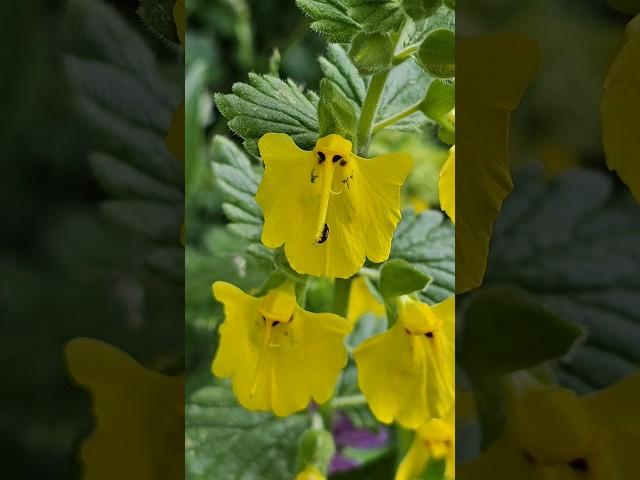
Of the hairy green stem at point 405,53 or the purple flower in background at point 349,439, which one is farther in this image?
the purple flower in background at point 349,439

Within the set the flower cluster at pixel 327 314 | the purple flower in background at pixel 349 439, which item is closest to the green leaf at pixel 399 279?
the flower cluster at pixel 327 314

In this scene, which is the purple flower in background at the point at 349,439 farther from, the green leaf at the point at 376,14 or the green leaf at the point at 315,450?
the green leaf at the point at 376,14

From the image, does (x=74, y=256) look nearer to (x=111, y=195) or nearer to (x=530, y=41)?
(x=111, y=195)

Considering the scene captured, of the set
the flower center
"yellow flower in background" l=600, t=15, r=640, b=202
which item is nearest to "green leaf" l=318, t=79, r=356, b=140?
the flower center

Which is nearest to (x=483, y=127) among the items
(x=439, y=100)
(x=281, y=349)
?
(x=439, y=100)

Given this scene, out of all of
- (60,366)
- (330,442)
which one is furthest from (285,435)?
(60,366)
